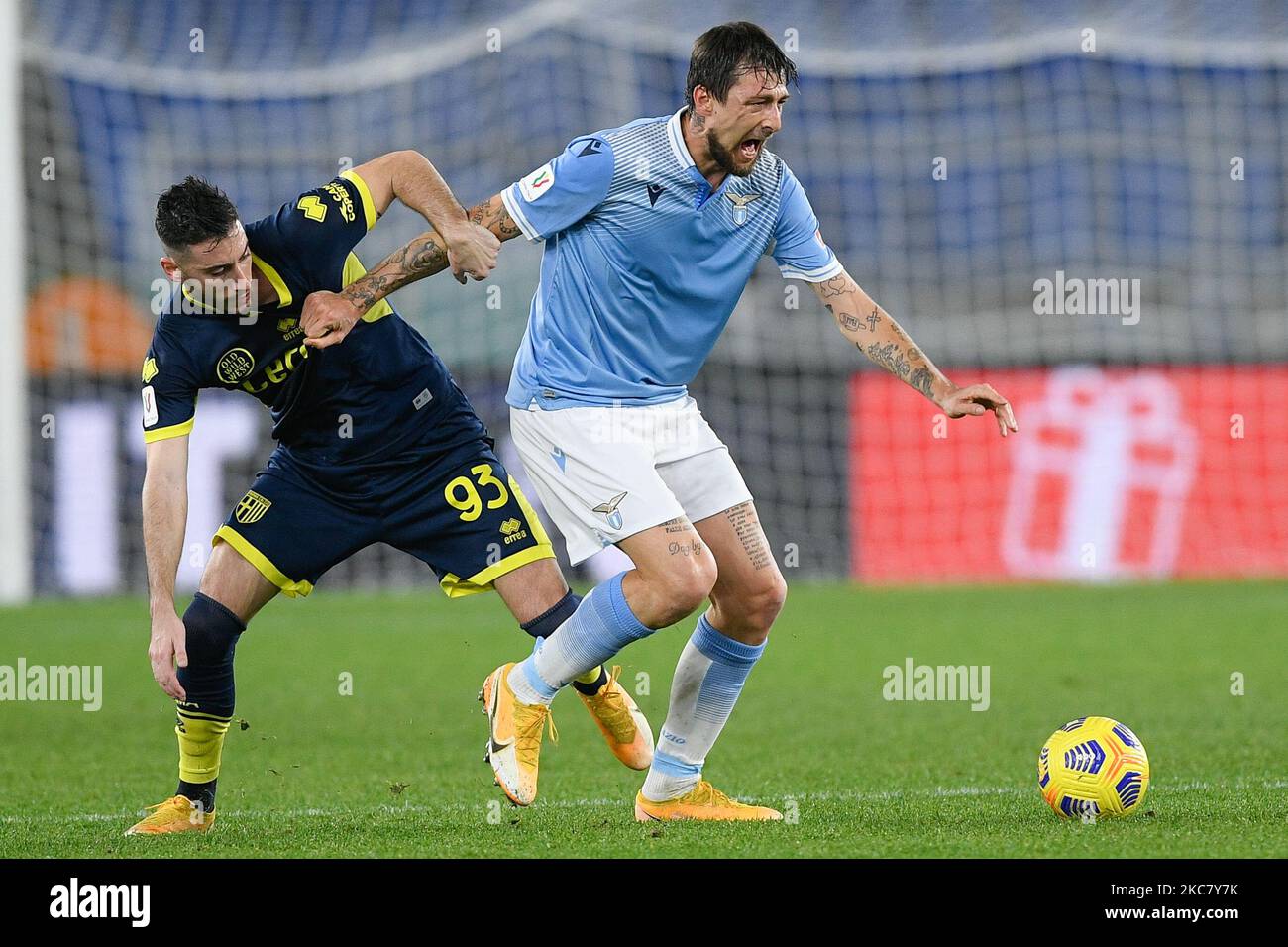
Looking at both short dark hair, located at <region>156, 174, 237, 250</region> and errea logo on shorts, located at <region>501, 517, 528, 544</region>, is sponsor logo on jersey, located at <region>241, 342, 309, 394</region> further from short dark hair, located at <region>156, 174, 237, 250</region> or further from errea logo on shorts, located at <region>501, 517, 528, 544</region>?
errea logo on shorts, located at <region>501, 517, 528, 544</region>

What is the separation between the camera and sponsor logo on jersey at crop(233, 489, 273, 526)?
554 cm

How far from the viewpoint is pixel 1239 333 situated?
603 inches

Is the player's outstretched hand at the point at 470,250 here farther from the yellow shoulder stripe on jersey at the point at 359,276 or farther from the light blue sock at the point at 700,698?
the light blue sock at the point at 700,698

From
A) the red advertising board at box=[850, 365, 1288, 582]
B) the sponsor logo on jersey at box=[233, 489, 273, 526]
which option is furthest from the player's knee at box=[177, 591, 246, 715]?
the red advertising board at box=[850, 365, 1288, 582]

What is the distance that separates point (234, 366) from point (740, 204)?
5.17 ft

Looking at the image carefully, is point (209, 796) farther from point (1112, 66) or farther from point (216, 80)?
point (1112, 66)

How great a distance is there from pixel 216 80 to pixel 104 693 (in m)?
7.88

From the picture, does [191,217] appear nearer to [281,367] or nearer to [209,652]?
[281,367]

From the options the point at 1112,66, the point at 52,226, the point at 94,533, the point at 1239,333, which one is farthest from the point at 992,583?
the point at 52,226

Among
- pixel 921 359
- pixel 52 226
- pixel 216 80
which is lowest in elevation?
pixel 921 359

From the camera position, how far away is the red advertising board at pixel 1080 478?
13758 millimetres

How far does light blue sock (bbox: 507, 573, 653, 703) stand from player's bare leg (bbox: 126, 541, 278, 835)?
91 cm

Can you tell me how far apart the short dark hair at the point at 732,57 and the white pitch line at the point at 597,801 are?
7.29 ft

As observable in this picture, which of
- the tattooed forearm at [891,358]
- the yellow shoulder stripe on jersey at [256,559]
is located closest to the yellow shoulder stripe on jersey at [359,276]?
the yellow shoulder stripe on jersey at [256,559]
